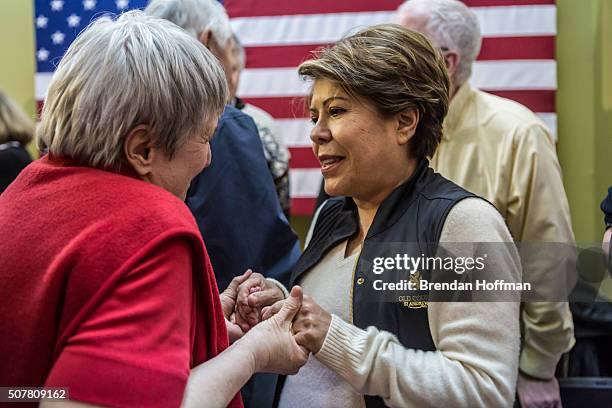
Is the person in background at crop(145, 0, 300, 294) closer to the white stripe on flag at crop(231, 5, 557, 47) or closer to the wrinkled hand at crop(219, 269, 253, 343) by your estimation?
the wrinkled hand at crop(219, 269, 253, 343)

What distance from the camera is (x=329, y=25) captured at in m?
2.92

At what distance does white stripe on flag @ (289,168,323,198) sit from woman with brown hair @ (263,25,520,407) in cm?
135

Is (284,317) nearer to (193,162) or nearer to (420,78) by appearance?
(193,162)

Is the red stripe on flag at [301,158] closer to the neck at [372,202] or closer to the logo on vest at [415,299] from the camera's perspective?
the neck at [372,202]

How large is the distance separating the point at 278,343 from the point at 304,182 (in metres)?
1.83

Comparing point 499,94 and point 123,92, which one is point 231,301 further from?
point 499,94

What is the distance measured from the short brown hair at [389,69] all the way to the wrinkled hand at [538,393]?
0.88 m

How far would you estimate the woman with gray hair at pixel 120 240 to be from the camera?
0.87 m

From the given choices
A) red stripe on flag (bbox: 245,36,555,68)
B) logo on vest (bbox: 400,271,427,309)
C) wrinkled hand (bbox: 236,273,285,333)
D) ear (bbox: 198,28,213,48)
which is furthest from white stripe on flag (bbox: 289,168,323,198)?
logo on vest (bbox: 400,271,427,309)

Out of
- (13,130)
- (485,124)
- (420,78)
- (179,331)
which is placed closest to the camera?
(179,331)

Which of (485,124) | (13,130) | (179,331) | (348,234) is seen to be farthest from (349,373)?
(13,130)

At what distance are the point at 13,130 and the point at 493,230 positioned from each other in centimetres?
190

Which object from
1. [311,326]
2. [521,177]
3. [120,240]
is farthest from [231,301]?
[521,177]

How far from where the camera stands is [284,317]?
1227 millimetres
